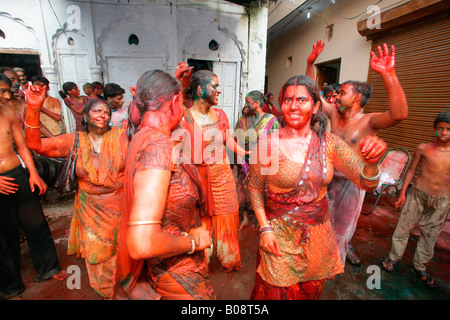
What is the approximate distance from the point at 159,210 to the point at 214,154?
203 centimetres

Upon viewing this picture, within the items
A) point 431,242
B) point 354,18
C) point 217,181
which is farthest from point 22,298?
point 354,18

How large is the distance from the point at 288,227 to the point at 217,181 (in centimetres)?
144

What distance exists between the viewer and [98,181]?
94.7 inches

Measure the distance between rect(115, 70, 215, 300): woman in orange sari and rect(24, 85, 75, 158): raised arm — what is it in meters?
1.32

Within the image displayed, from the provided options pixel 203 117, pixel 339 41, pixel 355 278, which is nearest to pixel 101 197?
pixel 203 117

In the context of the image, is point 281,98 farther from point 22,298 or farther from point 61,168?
point 22,298

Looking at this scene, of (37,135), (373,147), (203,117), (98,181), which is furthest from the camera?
(203,117)

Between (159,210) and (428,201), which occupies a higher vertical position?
(159,210)

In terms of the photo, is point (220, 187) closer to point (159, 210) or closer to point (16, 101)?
point (159, 210)

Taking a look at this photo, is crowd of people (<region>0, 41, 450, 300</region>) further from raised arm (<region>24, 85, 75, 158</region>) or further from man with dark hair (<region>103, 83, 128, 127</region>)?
man with dark hair (<region>103, 83, 128, 127</region>)

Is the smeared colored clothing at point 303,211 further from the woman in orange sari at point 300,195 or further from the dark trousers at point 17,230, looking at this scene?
the dark trousers at point 17,230

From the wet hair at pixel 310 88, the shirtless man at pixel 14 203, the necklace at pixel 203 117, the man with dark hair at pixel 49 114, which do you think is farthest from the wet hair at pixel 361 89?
the man with dark hair at pixel 49 114

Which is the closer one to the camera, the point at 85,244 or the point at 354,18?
the point at 85,244

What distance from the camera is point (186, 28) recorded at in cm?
696
